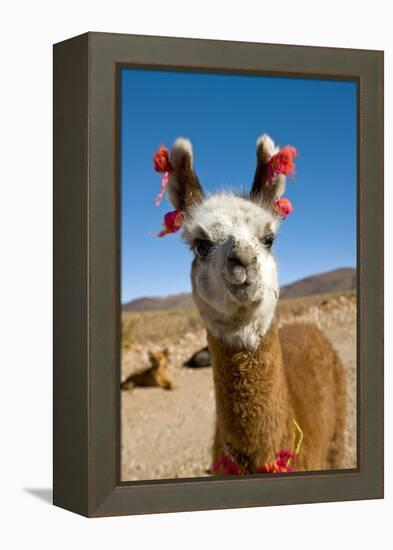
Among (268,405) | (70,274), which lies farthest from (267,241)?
(70,274)

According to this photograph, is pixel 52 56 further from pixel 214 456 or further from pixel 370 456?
pixel 370 456

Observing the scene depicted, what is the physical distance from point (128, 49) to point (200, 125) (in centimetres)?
67

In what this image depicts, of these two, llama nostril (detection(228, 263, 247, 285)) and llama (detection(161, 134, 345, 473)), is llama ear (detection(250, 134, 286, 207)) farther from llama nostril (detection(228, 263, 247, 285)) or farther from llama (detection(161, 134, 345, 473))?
llama nostril (detection(228, 263, 247, 285))

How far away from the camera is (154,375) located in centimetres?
826

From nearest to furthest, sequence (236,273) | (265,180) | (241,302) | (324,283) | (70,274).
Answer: (236,273), (241,302), (70,274), (265,180), (324,283)

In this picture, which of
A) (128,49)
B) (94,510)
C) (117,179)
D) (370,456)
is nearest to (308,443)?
(370,456)

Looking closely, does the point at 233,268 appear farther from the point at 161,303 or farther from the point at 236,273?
the point at 161,303

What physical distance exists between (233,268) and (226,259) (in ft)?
0.24

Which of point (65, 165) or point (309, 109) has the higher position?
point (309, 109)

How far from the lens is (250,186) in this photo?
665 cm

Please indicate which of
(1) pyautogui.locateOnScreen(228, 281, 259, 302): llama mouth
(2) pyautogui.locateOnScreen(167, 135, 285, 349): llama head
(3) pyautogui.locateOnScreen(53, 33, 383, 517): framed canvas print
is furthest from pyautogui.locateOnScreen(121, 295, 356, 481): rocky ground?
(1) pyautogui.locateOnScreen(228, 281, 259, 302): llama mouth

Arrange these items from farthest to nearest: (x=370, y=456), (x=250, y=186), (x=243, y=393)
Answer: (x=370, y=456)
(x=250, y=186)
(x=243, y=393)

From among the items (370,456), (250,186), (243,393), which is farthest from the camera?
(370,456)

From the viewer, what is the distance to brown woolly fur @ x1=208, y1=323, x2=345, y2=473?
20.5 ft
